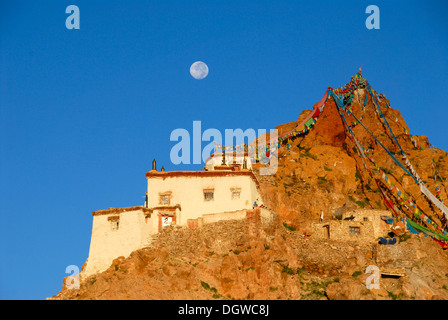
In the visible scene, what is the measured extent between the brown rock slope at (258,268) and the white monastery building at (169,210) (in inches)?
52.1

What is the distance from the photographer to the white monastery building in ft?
190

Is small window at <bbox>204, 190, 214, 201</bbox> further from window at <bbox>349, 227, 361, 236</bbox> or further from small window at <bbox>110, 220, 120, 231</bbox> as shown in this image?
window at <bbox>349, 227, 361, 236</bbox>

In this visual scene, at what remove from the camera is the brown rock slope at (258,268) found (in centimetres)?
5284

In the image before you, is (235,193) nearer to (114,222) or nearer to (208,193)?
(208,193)

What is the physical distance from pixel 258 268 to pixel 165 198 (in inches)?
461

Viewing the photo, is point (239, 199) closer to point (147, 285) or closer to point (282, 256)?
point (282, 256)

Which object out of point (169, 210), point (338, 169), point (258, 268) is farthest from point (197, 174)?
point (338, 169)

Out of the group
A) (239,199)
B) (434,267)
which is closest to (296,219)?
(239,199)

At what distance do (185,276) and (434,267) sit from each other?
22.7m

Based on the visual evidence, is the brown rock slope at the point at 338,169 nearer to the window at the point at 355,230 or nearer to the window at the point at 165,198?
the window at the point at 355,230

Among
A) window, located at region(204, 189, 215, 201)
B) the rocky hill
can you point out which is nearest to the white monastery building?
window, located at region(204, 189, 215, 201)

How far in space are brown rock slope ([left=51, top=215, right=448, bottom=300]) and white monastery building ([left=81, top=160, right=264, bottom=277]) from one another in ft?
4.34

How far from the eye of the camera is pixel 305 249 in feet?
198
